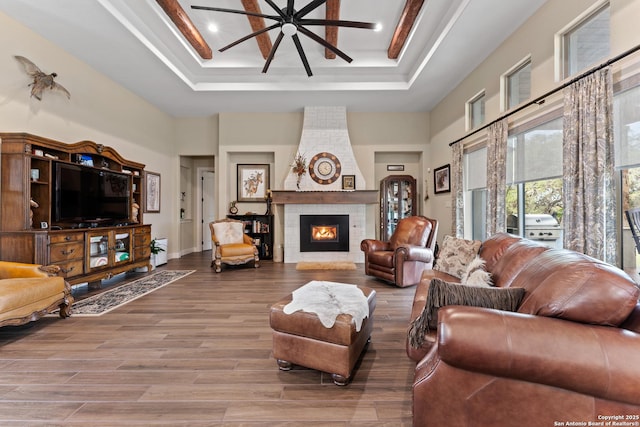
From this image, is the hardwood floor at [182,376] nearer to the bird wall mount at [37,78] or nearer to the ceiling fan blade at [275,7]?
the bird wall mount at [37,78]

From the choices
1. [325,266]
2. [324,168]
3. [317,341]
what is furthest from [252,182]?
[317,341]

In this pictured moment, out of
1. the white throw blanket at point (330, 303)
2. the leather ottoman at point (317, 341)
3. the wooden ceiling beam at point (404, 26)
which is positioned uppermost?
the wooden ceiling beam at point (404, 26)

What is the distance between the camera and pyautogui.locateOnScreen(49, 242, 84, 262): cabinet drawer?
3232 mm

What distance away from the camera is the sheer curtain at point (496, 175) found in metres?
3.70

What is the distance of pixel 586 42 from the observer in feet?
9.17

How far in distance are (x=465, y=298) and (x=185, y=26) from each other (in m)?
4.73

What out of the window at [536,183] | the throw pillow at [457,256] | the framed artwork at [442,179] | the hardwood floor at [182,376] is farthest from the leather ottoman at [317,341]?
the framed artwork at [442,179]

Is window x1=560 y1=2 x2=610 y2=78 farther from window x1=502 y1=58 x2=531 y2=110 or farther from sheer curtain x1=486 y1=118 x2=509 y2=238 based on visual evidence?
sheer curtain x1=486 y1=118 x2=509 y2=238

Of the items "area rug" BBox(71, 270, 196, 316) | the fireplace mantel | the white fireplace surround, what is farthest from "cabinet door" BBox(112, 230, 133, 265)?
the white fireplace surround

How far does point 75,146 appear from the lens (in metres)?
3.81

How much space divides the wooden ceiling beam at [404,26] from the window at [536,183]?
210cm

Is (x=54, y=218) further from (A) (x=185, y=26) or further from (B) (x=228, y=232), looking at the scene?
(A) (x=185, y=26)

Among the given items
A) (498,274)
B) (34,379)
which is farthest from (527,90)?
(34,379)

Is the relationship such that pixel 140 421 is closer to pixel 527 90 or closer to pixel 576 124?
pixel 576 124
